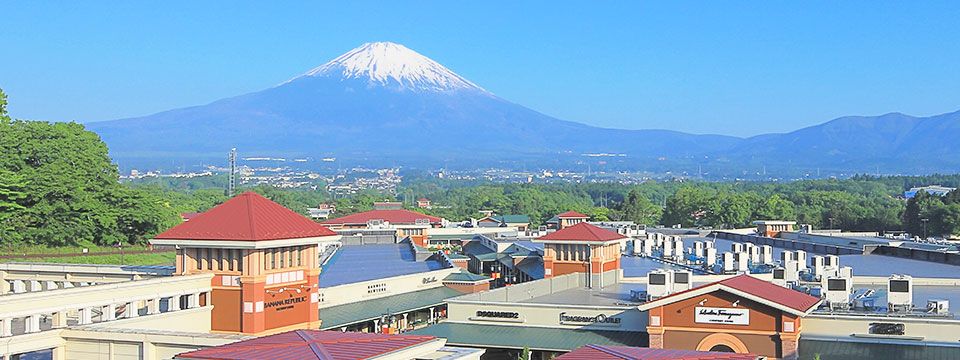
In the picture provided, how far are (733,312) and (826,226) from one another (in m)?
124

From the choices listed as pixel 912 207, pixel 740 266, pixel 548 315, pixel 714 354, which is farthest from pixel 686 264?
pixel 912 207

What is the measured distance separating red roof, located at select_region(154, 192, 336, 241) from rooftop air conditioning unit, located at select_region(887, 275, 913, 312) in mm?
16781

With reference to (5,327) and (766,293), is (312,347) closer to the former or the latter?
(5,327)

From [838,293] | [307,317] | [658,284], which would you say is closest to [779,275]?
[838,293]

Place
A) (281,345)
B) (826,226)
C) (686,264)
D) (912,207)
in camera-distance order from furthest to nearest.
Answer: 1. (826,226)
2. (912,207)
3. (686,264)
4. (281,345)

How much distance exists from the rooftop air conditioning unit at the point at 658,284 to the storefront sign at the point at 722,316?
175 inches

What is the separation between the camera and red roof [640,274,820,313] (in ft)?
109

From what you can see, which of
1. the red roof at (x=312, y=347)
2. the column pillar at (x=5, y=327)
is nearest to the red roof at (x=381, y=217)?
the column pillar at (x=5, y=327)

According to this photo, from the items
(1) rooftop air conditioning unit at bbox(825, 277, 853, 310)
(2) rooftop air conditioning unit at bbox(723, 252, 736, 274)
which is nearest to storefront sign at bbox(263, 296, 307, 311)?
(1) rooftop air conditioning unit at bbox(825, 277, 853, 310)

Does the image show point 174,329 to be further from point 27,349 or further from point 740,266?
point 740,266

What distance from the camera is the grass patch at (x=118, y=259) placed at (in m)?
56.5

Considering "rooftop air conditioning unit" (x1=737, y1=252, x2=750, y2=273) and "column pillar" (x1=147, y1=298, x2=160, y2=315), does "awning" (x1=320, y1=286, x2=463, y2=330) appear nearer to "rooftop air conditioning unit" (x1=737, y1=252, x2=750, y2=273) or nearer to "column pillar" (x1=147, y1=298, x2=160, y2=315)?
"column pillar" (x1=147, y1=298, x2=160, y2=315)

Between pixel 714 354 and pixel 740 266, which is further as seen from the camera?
pixel 740 266

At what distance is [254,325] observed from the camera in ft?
105
